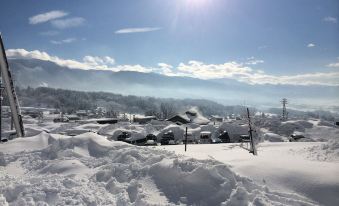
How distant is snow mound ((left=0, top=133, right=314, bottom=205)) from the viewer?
7512mm

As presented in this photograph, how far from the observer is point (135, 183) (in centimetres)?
851

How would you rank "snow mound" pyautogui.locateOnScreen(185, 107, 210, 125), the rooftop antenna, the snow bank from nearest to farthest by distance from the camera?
the rooftop antenna
the snow bank
"snow mound" pyautogui.locateOnScreen(185, 107, 210, 125)

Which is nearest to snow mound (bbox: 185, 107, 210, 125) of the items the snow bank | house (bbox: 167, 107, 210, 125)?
house (bbox: 167, 107, 210, 125)

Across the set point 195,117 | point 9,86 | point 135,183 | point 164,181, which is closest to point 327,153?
point 164,181

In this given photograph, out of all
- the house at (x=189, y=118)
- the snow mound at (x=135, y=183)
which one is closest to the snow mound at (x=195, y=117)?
the house at (x=189, y=118)

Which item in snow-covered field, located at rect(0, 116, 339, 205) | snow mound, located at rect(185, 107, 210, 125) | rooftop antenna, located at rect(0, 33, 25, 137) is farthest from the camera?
snow mound, located at rect(185, 107, 210, 125)

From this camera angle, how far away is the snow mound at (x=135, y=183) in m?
7.51

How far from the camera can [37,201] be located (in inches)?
298

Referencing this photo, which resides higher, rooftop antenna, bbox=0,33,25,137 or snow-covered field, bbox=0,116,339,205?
rooftop antenna, bbox=0,33,25,137

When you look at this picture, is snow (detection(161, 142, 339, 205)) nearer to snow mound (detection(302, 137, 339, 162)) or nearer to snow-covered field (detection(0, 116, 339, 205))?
snow-covered field (detection(0, 116, 339, 205))

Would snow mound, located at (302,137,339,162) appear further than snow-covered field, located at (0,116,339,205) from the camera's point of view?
Yes

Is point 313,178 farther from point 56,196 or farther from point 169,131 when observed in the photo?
point 169,131

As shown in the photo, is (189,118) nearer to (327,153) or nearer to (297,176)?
(327,153)

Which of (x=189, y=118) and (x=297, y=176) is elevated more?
(x=297, y=176)
